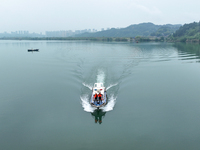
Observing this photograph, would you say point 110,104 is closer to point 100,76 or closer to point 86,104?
point 86,104

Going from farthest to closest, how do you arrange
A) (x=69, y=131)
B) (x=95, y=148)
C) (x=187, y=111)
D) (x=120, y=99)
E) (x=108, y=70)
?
(x=108, y=70)
(x=120, y=99)
(x=187, y=111)
(x=69, y=131)
(x=95, y=148)

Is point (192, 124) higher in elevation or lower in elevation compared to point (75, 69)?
lower

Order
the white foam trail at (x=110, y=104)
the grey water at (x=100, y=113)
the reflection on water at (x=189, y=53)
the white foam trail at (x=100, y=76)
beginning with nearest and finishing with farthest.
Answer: the grey water at (x=100, y=113) → the white foam trail at (x=110, y=104) → the white foam trail at (x=100, y=76) → the reflection on water at (x=189, y=53)

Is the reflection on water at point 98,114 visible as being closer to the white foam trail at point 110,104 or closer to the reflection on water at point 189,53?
the white foam trail at point 110,104

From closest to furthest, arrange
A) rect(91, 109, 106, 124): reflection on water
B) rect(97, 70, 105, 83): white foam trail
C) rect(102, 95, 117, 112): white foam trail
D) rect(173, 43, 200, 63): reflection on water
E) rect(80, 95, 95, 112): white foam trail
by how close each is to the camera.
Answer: rect(91, 109, 106, 124): reflection on water, rect(80, 95, 95, 112): white foam trail, rect(102, 95, 117, 112): white foam trail, rect(97, 70, 105, 83): white foam trail, rect(173, 43, 200, 63): reflection on water

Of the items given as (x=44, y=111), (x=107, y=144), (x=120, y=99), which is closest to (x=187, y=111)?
(x=120, y=99)

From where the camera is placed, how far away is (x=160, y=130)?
15.2 m

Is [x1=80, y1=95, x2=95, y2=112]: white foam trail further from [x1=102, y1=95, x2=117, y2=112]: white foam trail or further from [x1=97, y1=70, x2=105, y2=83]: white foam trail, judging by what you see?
[x1=97, y1=70, x2=105, y2=83]: white foam trail

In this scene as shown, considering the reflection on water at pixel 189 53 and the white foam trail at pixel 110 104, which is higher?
the reflection on water at pixel 189 53

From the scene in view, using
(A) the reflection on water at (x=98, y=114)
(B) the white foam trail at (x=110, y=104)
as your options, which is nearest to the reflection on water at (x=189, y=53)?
(B) the white foam trail at (x=110, y=104)

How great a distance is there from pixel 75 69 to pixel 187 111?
2181 cm

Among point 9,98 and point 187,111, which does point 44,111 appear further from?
point 187,111

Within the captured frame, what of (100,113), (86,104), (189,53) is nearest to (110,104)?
(100,113)

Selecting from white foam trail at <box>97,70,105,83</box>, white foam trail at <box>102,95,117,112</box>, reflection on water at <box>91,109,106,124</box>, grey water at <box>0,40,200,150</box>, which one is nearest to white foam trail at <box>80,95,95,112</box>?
grey water at <box>0,40,200,150</box>
